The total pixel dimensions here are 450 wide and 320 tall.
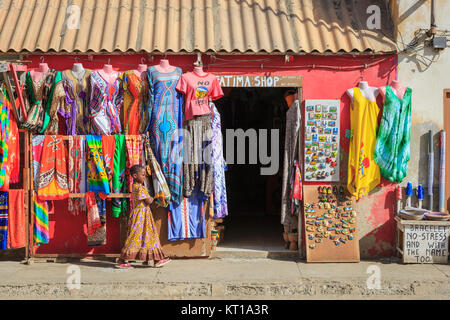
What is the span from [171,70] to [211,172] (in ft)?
5.29

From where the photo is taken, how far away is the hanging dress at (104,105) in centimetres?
785

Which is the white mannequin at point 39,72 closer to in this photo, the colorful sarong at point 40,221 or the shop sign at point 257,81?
the colorful sarong at point 40,221

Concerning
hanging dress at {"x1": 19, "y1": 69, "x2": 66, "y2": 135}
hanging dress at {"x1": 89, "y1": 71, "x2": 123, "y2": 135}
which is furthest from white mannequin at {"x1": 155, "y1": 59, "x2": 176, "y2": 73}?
hanging dress at {"x1": 19, "y1": 69, "x2": 66, "y2": 135}

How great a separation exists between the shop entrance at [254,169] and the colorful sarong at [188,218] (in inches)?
64.6

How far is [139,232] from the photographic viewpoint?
761 cm

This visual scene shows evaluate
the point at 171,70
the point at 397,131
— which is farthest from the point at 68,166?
the point at 397,131

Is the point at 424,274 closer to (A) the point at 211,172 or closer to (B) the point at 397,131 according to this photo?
(B) the point at 397,131

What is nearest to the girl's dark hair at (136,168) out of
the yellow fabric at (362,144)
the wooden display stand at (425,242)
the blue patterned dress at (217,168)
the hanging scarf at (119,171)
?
the hanging scarf at (119,171)

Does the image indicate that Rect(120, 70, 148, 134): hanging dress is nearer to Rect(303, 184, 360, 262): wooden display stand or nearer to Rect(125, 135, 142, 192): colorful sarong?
Rect(125, 135, 142, 192): colorful sarong

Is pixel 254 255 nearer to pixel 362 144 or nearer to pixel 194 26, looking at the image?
pixel 362 144

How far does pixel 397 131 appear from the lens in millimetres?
8016

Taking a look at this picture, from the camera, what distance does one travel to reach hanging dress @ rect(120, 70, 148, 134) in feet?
26.1

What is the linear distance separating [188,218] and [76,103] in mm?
2383

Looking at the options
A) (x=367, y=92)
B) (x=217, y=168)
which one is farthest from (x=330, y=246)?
(x=367, y=92)
